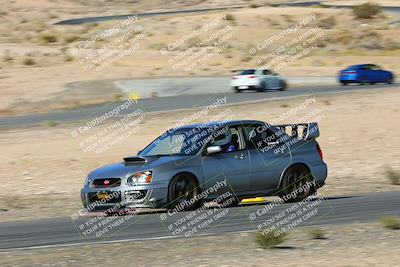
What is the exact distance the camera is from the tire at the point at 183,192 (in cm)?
1570

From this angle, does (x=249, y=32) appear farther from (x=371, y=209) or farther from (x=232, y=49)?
(x=371, y=209)

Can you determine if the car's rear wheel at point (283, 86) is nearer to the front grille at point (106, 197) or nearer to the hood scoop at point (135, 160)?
the hood scoop at point (135, 160)

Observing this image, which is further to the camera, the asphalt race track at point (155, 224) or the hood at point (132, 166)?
the hood at point (132, 166)

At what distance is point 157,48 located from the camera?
68.7 m

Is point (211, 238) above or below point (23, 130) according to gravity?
above

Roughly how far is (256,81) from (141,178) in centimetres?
3055

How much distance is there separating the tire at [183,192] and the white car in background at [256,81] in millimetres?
29586

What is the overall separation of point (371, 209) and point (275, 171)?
6.10ft


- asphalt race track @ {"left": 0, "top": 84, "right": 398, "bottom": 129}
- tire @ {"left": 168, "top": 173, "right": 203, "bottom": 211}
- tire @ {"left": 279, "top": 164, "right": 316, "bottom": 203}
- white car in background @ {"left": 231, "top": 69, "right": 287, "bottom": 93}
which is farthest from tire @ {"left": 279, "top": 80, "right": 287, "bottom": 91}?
tire @ {"left": 168, "top": 173, "right": 203, "bottom": 211}

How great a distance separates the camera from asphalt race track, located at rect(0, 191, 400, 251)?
13086 millimetres

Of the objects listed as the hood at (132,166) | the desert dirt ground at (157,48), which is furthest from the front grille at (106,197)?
the desert dirt ground at (157,48)

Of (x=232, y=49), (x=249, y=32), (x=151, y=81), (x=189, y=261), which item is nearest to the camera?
(x=189, y=261)

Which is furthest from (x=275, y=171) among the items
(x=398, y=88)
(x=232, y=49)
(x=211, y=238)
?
(x=232, y=49)

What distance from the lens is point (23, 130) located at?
33.1 meters
